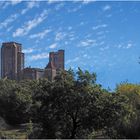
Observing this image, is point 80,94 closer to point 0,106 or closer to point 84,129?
point 84,129

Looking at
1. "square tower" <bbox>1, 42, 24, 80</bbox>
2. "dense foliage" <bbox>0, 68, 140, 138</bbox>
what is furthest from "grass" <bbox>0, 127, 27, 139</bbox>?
"square tower" <bbox>1, 42, 24, 80</bbox>

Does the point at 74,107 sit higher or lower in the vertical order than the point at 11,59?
lower

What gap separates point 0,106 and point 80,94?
207 ft

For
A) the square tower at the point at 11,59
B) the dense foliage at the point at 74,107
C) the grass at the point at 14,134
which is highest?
the square tower at the point at 11,59

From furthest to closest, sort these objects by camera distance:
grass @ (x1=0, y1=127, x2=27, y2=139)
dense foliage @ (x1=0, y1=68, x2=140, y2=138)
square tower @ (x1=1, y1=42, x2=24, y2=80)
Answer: square tower @ (x1=1, y1=42, x2=24, y2=80) → grass @ (x1=0, y1=127, x2=27, y2=139) → dense foliage @ (x1=0, y1=68, x2=140, y2=138)

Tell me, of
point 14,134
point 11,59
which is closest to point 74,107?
point 14,134

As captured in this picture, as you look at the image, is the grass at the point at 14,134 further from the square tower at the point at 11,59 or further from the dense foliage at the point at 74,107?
the square tower at the point at 11,59

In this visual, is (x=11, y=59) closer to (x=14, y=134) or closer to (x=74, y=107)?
(x=14, y=134)

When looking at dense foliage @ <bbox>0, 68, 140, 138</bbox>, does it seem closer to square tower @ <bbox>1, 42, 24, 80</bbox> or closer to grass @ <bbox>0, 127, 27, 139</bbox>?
grass @ <bbox>0, 127, 27, 139</bbox>

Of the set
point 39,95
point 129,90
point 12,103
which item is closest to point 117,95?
point 39,95

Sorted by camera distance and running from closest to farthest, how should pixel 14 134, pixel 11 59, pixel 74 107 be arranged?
pixel 74 107, pixel 14 134, pixel 11 59

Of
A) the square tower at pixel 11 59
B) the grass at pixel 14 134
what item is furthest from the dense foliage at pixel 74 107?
the square tower at pixel 11 59

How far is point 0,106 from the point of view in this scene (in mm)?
99312


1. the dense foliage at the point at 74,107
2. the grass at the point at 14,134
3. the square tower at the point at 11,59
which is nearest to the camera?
the dense foliage at the point at 74,107
